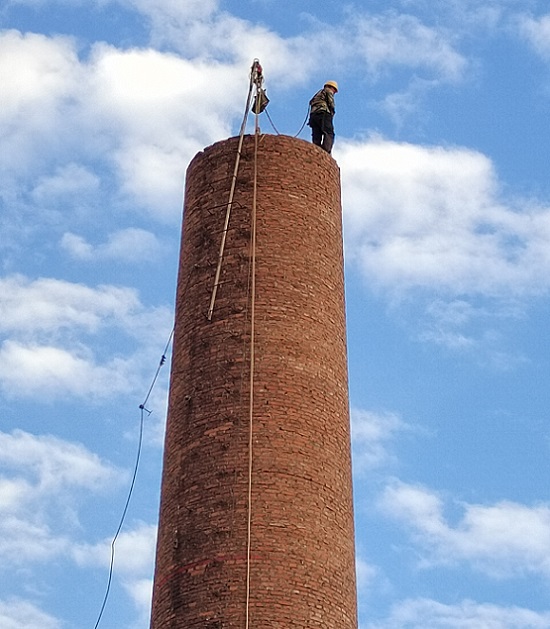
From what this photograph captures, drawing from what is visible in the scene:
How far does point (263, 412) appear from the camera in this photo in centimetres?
1989

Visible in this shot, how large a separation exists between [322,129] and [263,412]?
6323mm

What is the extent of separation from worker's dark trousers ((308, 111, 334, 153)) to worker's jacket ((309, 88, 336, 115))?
0.09 meters

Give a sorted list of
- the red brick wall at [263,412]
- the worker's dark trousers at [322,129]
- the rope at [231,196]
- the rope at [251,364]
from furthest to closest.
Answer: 1. the worker's dark trousers at [322,129]
2. the rope at [231,196]
3. the red brick wall at [263,412]
4. the rope at [251,364]

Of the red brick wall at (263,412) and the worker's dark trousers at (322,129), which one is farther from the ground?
the worker's dark trousers at (322,129)

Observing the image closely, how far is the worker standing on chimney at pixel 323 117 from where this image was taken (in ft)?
78.8

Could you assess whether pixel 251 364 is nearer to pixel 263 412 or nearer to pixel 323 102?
pixel 263 412

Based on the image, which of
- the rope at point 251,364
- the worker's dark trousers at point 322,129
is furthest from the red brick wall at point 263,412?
the worker's dark trousers at point 322,129

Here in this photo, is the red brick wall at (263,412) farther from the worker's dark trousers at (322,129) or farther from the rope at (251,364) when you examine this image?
the worker's dark trousers at (322,129)

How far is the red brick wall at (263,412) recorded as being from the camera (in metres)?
18.8

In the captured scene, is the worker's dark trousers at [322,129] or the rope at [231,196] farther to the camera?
the worker's dark trousers at [322,129]

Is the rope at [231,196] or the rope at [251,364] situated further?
the rope at [231,196]

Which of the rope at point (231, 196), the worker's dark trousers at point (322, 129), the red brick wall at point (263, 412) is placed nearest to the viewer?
the red brick wall at point (263, 412)

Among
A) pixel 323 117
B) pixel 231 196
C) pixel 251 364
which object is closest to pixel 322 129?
pixel 323 117

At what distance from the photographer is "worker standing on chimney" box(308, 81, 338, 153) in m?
24.0
